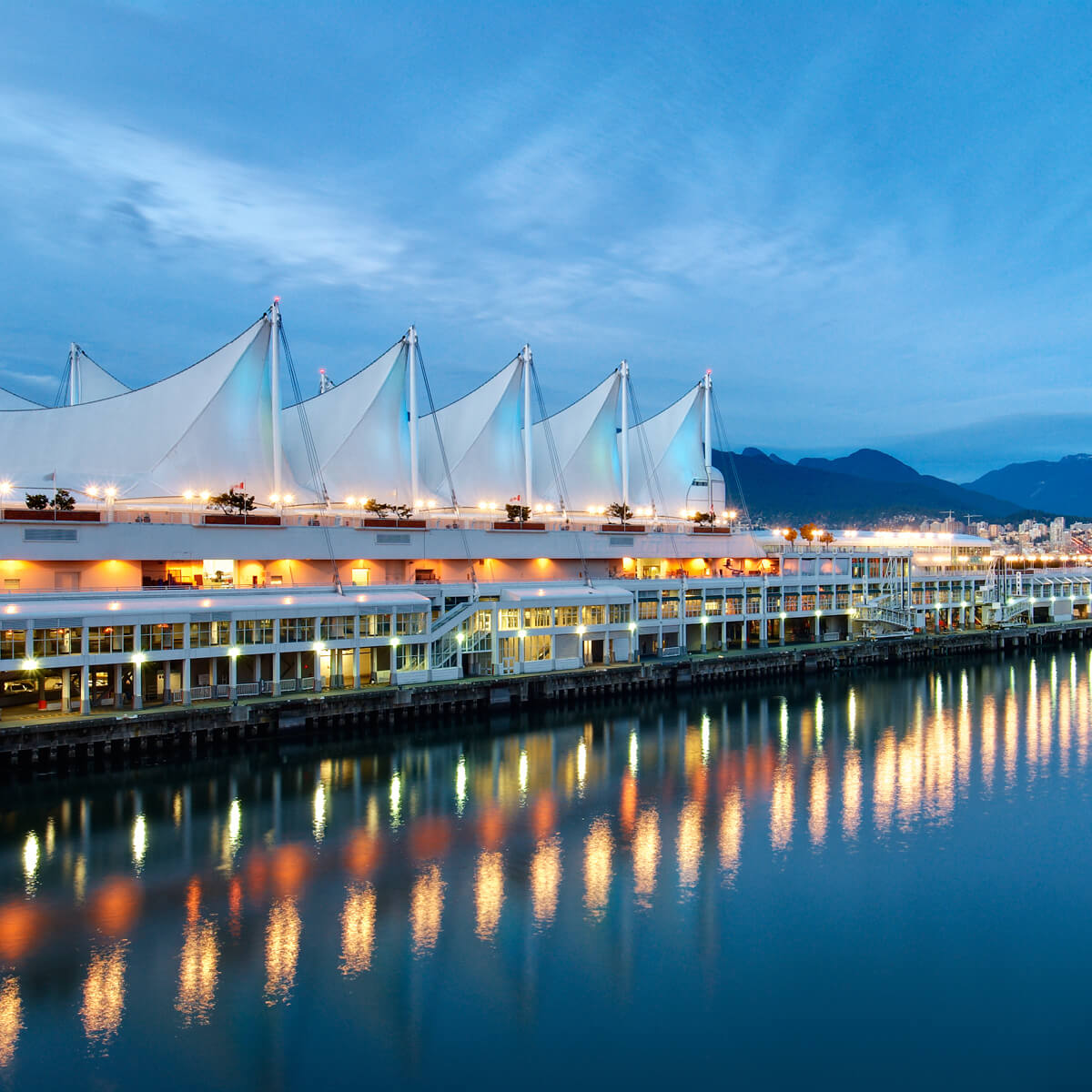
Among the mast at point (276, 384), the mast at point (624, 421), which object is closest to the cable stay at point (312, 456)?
the mast at point (276, 384)

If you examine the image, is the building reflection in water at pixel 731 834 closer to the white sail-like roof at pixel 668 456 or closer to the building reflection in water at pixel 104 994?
the building reflection in water at pixel 104 994

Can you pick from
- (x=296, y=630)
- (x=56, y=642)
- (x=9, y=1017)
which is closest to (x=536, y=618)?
(x=296, y=630)

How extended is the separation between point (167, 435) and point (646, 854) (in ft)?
101

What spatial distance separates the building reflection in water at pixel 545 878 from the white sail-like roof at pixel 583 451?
38192 millimetres

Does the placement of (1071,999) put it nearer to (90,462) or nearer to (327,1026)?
(327,1026)

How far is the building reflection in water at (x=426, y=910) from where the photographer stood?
15.3 metres

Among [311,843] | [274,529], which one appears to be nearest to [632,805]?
[311,843]

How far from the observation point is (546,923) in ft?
52.6

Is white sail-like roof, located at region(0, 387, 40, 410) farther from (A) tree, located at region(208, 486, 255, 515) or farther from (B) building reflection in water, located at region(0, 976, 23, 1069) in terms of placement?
(B) building reflection in water, located at region(0, 976, 23, 1069)

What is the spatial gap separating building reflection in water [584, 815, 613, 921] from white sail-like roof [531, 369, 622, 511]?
3702cm

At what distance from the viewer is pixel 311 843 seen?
65.6 ft

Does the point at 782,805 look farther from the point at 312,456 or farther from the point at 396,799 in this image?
the point at 312,456

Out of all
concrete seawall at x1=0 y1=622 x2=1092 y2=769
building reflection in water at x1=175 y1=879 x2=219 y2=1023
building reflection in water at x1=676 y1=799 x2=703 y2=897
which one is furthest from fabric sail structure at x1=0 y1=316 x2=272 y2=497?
building reflection in water at x1=676 y1=799 x2=703 y2=897

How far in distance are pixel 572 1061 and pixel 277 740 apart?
18.7m
